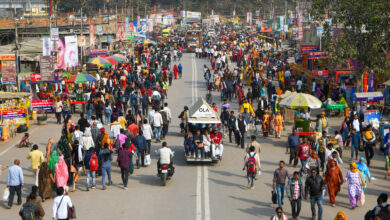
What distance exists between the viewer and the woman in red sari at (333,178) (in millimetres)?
13805

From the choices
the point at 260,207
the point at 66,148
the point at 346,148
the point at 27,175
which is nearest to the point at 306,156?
the point at 260,207

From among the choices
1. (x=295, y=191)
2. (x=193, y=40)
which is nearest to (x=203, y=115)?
(x=295, y=191)

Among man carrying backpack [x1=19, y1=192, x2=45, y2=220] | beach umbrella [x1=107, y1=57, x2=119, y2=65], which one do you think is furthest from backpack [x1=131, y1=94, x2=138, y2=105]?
man carrying backpack [x1=19, y1=192, x2=45, y2=220]

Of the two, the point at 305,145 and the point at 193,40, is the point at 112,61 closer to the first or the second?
the point at 305,145

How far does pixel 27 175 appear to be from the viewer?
58.0 feet

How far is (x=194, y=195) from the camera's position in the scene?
49.0 ft

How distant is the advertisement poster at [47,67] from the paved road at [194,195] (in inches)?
332

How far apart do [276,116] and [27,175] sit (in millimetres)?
9870

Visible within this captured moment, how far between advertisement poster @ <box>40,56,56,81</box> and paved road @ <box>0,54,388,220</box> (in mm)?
8445

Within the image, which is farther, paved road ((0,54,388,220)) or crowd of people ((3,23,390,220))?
paved road ((0,54,388,220))

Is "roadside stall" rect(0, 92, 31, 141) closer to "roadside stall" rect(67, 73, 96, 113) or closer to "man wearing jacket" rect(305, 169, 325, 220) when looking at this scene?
"roadside stall" rect(67, 73, 96, 113)

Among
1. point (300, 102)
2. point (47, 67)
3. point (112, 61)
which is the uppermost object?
point (47, 67)

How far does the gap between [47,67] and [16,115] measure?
4529 millimetres

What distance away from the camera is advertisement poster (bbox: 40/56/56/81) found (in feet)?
93.2
